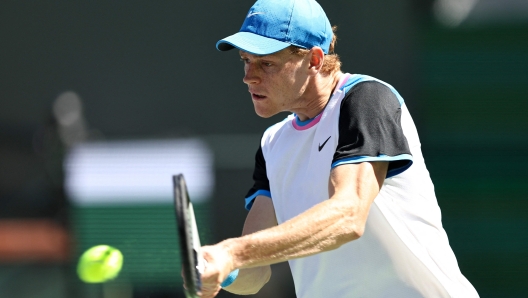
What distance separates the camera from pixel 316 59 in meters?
2.73

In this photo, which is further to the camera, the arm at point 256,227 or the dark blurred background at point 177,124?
the dark blurred background at point 177,124

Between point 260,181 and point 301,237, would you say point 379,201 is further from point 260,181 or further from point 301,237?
point 260,181

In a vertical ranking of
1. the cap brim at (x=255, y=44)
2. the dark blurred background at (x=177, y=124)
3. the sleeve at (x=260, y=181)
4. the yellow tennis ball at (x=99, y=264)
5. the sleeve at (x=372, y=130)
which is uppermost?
the cap brim at (x=255, y=44)

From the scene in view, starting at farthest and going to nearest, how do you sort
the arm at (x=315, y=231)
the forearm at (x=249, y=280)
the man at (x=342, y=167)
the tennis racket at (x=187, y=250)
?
the forearm at (x=249, y=280) < the man at (x=342, y=167) < the arm at (x=315, y=231) < the tennis racket at (x=187, y=250)

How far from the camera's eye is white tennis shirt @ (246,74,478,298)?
2.40m

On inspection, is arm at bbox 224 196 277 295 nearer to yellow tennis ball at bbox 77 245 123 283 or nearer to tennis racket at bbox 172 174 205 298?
tennis racket at bbox 172 174 205 298

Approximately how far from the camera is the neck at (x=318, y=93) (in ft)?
9.00

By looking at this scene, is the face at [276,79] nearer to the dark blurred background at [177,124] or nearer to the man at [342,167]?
the man at [342,167]

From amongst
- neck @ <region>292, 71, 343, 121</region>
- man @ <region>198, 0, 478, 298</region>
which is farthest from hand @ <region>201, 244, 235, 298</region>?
neck @ <region>292, 71, 343, 121</region>

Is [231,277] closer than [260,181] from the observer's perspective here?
Yes

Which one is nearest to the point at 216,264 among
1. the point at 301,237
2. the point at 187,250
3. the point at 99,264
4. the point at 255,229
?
the point at 187,250

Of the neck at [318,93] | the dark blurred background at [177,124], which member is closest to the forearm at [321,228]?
the neck at [318,93]

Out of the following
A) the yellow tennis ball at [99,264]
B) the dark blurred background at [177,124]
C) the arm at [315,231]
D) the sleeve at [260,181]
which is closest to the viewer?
the arm at [315,231]

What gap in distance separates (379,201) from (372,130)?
292mm
